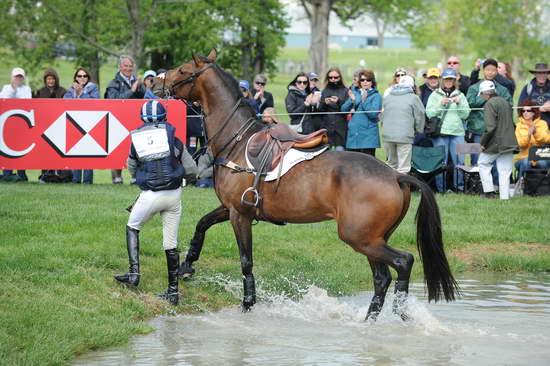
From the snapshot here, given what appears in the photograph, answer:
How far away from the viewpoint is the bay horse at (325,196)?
30.5ft

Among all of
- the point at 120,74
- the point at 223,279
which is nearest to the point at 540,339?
the point at 223,279

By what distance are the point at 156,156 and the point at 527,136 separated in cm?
928

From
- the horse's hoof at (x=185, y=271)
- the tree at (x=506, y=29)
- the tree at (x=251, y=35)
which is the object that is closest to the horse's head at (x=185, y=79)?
the horse's hoof at (x=185, y=271)

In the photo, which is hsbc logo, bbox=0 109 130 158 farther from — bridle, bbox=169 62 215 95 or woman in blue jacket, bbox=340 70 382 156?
bridle, bbox=169 62 215 95

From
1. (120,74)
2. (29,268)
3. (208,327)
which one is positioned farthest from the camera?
(120,74)

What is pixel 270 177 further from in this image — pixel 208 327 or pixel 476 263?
pixel 476 263

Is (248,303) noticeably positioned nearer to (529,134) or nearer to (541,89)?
(529,134)

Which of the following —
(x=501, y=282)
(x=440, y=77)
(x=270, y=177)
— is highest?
(x=440, y=77)

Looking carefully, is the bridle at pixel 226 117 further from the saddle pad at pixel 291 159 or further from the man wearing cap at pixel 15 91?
the man wearing cap at pixel 15 91

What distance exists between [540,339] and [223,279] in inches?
151

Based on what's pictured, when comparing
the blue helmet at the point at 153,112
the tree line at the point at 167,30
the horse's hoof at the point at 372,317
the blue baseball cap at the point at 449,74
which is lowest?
the horse's hoof at the point at 372,317

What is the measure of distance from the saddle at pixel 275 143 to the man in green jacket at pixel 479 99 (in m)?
7.85

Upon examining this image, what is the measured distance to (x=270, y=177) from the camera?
9.86 meters

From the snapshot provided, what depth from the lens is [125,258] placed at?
1127cm
